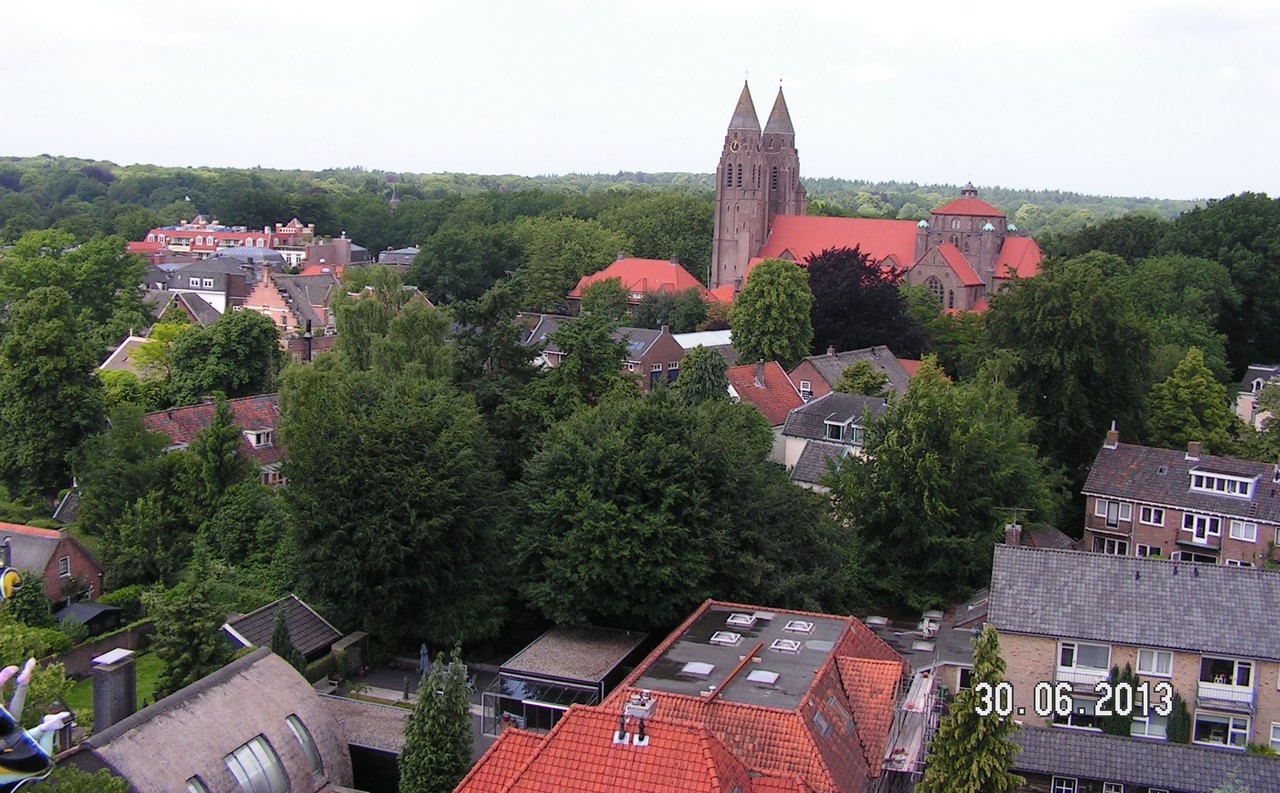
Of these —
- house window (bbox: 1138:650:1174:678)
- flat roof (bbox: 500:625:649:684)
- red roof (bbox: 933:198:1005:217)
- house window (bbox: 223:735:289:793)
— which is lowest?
flat roof (bbox: 500:625:649:684)

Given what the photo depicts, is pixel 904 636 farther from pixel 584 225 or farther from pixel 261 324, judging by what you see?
pixel 584 225

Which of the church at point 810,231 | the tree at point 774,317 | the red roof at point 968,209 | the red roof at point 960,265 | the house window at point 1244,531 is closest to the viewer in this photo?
the house window at point 1244,531

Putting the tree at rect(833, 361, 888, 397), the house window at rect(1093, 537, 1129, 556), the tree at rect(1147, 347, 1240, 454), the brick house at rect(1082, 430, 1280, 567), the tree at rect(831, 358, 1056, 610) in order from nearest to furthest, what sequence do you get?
the tree at rect(831, 358, 1056, 610) → the brick house at rect(1082, 430, 1280, 567) → the house window at rect(1093, 537, 1129, 556) → the tree at rect(1147, 347, 1240, 454) → the tree at rect(833, 361, 888, 397)

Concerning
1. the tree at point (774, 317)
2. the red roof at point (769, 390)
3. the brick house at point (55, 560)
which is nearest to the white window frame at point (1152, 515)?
the red roof at point (769, 390)

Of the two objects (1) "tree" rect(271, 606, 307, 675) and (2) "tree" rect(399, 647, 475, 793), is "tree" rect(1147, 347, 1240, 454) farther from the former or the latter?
(1) "tree" rect(271, 606, 307, 675)

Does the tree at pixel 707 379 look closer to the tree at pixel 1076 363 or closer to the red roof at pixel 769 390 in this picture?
the red roof at pixel 769 390

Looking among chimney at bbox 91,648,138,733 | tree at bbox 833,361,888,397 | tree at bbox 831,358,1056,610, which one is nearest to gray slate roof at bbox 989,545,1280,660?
tree at bbox 831,358,1056,610

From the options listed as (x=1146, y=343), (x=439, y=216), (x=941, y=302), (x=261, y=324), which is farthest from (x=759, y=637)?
(x=439, y=216)
